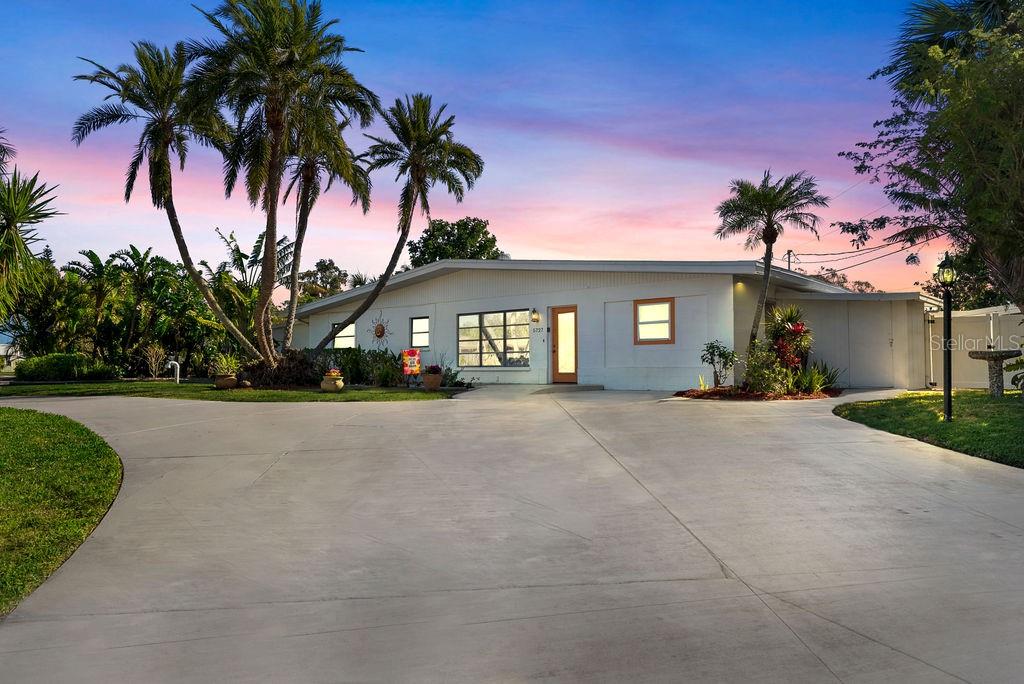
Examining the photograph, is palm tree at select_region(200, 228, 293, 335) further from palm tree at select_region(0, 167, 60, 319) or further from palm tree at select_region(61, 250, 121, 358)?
palm tree at select_region(0, 167, 60, 319)

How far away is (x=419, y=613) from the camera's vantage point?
3.33m

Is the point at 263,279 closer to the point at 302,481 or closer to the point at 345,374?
the point at 345,374

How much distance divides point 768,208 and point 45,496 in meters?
13.4

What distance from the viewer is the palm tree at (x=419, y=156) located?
62.5 ft

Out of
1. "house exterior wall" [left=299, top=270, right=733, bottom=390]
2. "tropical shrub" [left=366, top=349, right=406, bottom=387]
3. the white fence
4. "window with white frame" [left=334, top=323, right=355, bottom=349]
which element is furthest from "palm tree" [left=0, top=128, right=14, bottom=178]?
the white fence

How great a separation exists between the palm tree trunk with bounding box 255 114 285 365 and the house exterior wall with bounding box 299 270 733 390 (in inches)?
181

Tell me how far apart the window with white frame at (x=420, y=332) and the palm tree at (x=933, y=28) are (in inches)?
538

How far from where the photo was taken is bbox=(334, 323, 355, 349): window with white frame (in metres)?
23.3

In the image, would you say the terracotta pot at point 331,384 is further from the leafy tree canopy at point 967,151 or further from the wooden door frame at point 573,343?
the leafy tree canopy at point 967,151

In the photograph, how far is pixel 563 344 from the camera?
1764cm

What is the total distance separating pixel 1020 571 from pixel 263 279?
17.4 meters

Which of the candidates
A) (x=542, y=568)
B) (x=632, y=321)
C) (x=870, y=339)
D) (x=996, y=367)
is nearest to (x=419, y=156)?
(x=632, y=321)

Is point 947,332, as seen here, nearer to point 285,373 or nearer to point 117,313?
point 285,373

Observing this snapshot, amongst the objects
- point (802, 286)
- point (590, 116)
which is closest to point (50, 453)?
point (590, 116)
